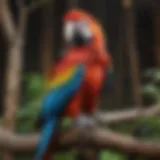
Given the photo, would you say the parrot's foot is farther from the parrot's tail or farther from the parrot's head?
the parrot's head

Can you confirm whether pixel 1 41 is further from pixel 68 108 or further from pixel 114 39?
pixel 68 108

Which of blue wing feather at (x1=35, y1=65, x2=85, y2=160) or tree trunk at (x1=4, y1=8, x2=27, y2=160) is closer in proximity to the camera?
blue wing feather at (x1=35, y1=65, x2=85, y2=160)

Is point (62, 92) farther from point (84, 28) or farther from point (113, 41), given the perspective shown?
point (113, 41)

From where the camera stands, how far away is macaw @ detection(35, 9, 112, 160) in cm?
159

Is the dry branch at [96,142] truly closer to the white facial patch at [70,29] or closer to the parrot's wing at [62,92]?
the parrot's wing at [62,92]

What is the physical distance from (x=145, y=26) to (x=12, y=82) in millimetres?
839

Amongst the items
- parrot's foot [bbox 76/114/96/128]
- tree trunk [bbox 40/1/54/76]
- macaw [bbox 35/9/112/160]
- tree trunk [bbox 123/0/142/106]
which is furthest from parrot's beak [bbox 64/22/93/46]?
tree trunk [bbox 40/1/54/76]

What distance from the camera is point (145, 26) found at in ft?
7.92

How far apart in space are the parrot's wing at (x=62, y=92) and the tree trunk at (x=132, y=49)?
0.53 m

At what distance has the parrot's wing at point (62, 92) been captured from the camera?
5.17ft

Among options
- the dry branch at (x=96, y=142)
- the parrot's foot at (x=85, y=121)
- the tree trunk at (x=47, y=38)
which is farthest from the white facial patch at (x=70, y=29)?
the tree trunk at (x=47, y=38)

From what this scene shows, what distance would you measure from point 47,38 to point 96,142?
3.39 ft

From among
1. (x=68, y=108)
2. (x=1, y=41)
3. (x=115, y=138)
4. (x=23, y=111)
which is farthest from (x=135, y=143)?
(x=1, y=41)

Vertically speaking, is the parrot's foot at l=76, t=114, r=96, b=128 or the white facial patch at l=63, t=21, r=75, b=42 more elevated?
the white facial patch at l=63, t=21, r=75, b=42
